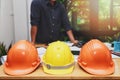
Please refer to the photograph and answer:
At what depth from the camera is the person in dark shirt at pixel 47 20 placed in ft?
8.82

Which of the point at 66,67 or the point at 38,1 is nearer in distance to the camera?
the point at 66,67

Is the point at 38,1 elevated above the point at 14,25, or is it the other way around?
the point at 38,1

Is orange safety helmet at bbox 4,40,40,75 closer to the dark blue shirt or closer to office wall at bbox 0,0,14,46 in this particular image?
the dark blue shirt

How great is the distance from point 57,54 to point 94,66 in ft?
0.81

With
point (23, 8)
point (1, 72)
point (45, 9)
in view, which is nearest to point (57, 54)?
point (1, 72)

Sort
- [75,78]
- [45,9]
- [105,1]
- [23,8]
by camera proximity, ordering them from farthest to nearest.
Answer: [105,1] → [23,8] → [45,9] → [75,78]

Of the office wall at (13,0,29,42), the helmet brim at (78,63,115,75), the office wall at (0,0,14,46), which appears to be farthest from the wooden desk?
the office wall at (13,0,29,42)

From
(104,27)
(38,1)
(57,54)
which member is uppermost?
(38,1)

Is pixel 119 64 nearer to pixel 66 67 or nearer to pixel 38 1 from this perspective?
pixel 66 67

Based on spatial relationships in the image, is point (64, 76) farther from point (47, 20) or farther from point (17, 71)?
point (47, 20)

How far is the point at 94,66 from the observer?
1469 millimetres

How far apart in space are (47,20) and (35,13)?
168mm

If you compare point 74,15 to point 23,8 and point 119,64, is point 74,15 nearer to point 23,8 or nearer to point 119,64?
point 23,8

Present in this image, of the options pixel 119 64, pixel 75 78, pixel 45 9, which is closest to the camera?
pixel 75 78
